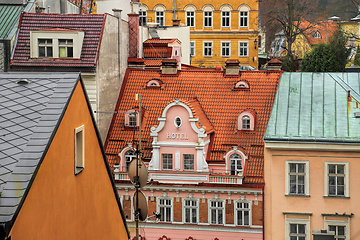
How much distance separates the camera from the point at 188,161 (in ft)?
99.4

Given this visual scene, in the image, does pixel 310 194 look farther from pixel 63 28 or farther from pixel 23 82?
pixel 23 82

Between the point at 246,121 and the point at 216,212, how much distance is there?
5365 mm

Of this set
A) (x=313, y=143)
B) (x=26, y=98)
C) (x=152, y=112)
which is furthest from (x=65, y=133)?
(x=152, y=112)

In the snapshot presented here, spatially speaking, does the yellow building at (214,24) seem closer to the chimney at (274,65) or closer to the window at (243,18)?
the window at (243,18)

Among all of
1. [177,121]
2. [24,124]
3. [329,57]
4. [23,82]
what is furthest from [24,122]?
[329,57]

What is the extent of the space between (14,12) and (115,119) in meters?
8.87

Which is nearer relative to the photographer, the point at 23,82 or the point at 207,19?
the point at 23,82

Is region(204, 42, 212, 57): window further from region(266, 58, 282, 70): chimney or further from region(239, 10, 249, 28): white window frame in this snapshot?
region(266, 58, 282, 70): chimney

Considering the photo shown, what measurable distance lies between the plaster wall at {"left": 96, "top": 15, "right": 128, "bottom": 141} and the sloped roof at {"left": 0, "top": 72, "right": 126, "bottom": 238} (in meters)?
19.5

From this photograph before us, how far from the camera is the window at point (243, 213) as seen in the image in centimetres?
2895

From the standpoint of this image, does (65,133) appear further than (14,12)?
No

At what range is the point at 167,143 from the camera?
3041cm

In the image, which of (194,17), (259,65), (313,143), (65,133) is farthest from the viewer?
(259,65)

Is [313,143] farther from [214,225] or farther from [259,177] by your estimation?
[214,225]
